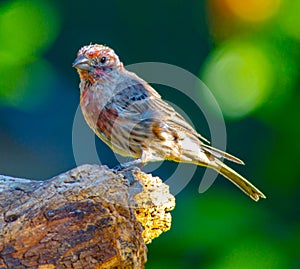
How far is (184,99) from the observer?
3.62m

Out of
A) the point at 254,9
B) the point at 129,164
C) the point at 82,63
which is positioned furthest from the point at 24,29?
the point at 254,9

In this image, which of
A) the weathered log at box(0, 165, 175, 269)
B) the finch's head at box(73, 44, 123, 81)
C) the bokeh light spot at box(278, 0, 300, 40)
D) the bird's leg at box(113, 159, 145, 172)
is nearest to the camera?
the weathered log at box(0, 165, 175, 269)

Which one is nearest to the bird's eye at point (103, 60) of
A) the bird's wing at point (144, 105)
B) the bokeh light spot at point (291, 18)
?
the bird's wing at point (144, 105)

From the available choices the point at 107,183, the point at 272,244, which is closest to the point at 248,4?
the point at 272,244

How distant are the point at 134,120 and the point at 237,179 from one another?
438 mm

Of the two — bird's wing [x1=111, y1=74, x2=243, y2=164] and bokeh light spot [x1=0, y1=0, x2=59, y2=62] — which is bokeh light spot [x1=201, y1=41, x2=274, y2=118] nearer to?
bird's wing [x1=111, y1=74, x2=243, y2=164]

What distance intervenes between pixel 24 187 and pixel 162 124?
3.06ft

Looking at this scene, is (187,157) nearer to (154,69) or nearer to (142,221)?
(154,69)

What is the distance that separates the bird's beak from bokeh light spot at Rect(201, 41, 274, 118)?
1.38 feet

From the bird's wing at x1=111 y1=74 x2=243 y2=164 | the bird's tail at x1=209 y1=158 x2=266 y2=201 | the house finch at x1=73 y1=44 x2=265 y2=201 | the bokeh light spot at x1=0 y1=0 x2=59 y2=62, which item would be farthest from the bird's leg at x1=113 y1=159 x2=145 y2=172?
the bokeh light spot at x1=0 y1=0 x2=59 y2=62

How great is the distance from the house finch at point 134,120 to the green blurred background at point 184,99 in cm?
12

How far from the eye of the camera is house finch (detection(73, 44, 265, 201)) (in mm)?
3131

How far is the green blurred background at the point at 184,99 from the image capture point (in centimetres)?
293

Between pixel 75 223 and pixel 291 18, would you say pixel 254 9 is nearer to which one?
pixel 291 18
